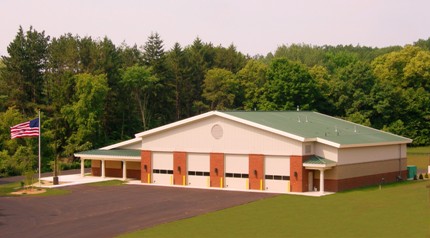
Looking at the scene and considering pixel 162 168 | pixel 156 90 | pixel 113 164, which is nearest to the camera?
pixel 162 168

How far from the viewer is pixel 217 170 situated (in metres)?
55.6

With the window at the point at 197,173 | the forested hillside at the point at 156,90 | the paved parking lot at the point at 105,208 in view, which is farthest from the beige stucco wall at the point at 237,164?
the forested hillside at the point at 156,90

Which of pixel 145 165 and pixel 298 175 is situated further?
pixel 145 165

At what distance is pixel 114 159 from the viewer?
205 ft

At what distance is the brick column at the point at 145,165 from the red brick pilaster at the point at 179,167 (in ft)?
9.09

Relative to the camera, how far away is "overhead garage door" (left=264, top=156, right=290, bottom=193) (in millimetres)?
52531

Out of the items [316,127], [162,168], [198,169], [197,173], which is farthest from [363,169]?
[162,168]

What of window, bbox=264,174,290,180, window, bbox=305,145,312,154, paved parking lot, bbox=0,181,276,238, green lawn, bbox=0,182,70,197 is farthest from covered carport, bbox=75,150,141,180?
window, bbox=305,145,312,154

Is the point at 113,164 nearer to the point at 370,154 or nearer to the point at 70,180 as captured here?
the point at 70,180

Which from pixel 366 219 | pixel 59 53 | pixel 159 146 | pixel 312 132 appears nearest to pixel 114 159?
pixel 159 146

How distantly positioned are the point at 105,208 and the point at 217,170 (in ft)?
44.9

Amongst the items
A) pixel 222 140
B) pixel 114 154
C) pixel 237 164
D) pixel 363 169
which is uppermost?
pixel 222 140

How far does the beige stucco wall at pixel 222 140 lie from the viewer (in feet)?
173

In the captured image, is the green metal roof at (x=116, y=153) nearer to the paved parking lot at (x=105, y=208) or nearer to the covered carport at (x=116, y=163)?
the covered carport at (x=116, y=163)
